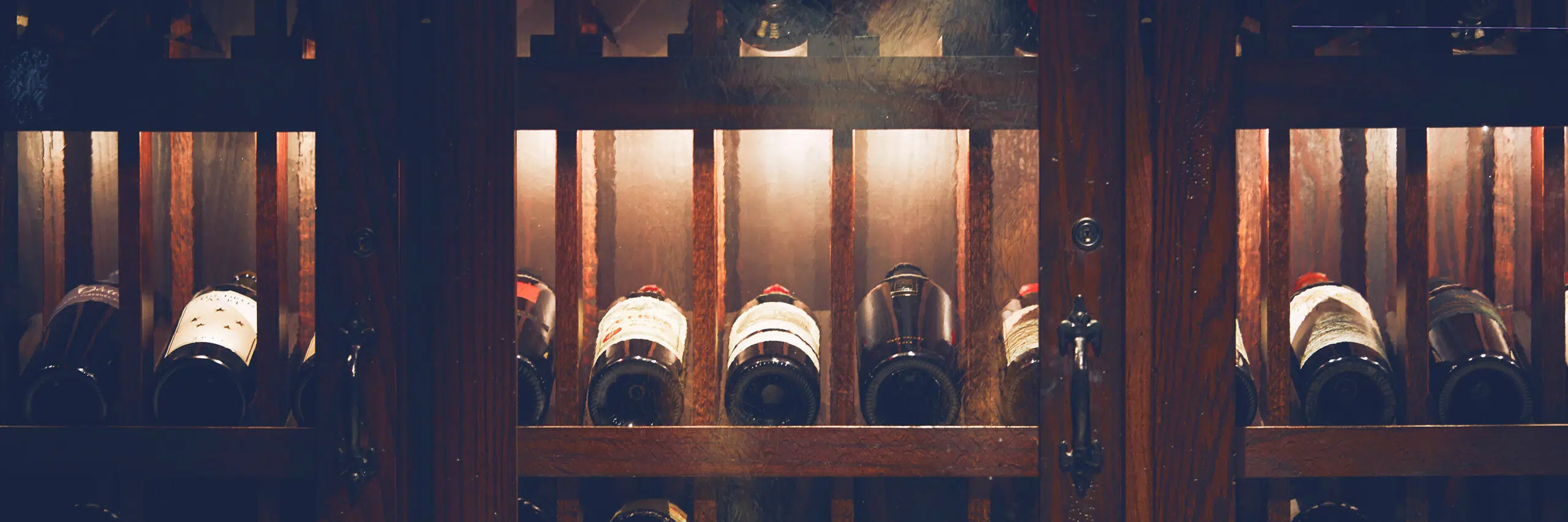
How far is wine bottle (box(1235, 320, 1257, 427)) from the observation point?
94 centimetres

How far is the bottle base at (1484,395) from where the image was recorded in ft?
3.07

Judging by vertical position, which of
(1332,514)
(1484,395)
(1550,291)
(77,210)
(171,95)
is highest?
(171,95)

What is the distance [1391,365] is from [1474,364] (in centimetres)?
8

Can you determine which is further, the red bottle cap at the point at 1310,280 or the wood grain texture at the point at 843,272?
the red bottle cap at the point at 1310,280

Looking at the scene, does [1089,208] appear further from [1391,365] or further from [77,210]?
[77,210]

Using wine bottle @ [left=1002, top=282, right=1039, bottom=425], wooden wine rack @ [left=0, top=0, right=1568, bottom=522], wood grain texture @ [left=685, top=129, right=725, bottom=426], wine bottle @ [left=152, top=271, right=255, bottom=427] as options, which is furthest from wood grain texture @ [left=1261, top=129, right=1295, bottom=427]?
wine bottle @ [left=152, top=271, right=255, bottom=427]

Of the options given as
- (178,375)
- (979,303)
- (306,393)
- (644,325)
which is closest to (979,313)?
(979,303)

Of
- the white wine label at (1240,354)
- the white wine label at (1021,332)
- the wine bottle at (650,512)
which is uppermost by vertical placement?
the white wine label at (1021,332)

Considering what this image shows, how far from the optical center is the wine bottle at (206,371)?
0.95 meters

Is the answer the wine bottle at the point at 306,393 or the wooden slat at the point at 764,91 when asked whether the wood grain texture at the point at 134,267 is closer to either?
the wine bottle at the point at 306,393

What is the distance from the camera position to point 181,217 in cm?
100

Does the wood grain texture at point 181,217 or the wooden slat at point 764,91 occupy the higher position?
the wooden slat at point 764,91

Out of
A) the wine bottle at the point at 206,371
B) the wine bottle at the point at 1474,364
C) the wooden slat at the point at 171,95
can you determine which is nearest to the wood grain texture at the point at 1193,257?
the wine bottle at the point at 1474,364

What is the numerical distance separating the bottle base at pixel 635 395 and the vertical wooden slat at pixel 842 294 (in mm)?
167
